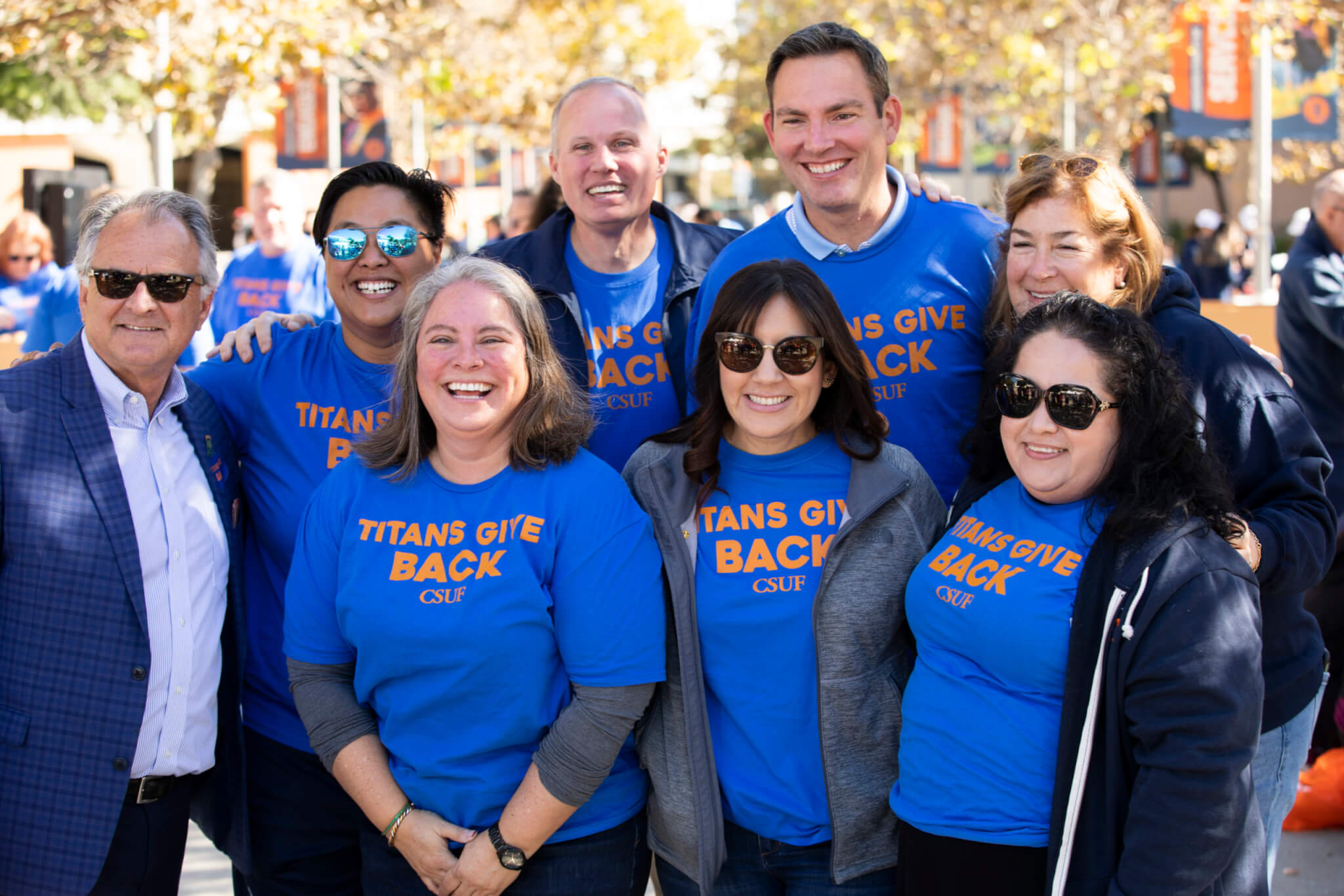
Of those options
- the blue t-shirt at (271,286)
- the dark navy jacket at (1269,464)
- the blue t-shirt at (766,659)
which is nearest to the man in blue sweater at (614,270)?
the blue t-shirt at (766,659)

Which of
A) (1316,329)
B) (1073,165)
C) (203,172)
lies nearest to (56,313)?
(1073,165)

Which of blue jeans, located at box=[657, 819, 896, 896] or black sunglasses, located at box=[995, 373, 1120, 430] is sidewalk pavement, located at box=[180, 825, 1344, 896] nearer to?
blue jeans, located at box=[657, 819, 896, 896]

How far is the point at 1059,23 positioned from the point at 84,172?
42.8 ft

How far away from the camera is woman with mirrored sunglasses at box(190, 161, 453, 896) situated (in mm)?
3102

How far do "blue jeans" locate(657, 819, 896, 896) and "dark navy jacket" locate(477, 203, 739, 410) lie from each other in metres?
1.41

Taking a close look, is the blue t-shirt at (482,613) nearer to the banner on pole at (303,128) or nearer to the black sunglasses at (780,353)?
the black sunglasses at (780,353)

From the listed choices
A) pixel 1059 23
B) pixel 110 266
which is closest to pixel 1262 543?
pixel 110 266

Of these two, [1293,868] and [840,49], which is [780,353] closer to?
[840,49]

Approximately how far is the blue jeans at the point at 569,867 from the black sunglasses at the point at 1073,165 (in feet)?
6.38

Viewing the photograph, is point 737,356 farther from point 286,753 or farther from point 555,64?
point 555,64

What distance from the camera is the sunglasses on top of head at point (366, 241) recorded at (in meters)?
3.27

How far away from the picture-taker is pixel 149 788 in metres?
2.75

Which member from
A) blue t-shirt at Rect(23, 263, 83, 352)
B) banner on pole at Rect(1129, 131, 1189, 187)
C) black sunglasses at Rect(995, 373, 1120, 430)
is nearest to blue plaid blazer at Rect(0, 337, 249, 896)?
black sunglasses at Rect(995, 373, 1120, 430)

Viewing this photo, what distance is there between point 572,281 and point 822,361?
118cm
